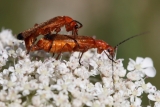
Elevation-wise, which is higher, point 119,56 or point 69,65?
point 119,56

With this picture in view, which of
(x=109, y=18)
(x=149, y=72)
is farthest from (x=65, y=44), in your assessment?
(x=109, y=18)

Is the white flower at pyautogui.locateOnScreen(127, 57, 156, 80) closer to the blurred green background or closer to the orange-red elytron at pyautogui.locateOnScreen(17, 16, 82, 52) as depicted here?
the orange-red elytron at pyautogui.locateOnScreen(17, 16, 82, 52)

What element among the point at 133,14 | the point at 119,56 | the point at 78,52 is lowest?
the point at 78,52

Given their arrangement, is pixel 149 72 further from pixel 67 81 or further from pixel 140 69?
pixel 67 81

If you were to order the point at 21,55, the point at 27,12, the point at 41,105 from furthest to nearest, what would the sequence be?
the point at 27,12 < the point at 21,55 < the point at 41,105

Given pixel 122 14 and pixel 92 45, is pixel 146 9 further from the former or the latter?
pixel 92 45

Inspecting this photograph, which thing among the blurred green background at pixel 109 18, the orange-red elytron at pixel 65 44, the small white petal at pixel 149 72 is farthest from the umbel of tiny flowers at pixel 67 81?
the blurred green background at pixel 109 18

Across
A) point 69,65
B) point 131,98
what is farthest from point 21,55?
point 131,98

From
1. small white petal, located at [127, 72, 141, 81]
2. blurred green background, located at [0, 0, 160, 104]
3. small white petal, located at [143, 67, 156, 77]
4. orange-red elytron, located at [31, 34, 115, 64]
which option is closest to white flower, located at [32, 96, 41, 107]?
orange-red elytron, located at [31, 34, 115, 64]
